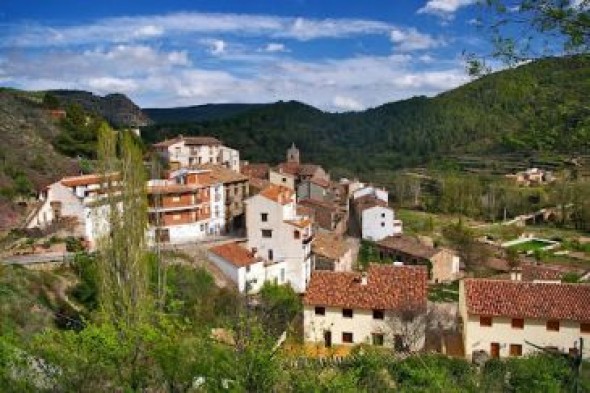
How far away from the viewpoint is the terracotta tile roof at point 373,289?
2897 cm

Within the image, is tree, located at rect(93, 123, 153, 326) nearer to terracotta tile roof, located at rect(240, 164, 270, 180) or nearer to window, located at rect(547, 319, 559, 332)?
window, located at rect(547, 319, 559, 332)

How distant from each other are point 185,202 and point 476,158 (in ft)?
251

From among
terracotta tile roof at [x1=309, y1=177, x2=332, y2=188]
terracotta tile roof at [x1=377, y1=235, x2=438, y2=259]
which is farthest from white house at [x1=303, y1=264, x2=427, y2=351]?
terracotta tile roof at [x1=309, y1=177, x2=332, y2=188]

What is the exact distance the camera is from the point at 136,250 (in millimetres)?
24938

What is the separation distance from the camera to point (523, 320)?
2730cm

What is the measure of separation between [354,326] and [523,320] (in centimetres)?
709

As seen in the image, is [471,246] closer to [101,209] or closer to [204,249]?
[204,249]

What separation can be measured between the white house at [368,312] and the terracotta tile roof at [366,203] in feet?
102

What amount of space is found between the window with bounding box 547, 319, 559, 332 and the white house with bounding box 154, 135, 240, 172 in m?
41.5

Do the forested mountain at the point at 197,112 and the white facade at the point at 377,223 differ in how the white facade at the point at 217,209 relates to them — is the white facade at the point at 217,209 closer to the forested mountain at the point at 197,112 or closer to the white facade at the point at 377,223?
the white facade at the point at 377,223

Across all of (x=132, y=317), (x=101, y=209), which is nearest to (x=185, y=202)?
(x=101, y=209)

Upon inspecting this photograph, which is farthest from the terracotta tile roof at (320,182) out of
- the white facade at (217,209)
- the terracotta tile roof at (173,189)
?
the terracotta tile roof at (173,189)

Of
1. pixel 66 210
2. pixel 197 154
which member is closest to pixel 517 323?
pixel 66 210

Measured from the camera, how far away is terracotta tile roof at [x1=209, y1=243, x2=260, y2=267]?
37188 mm
